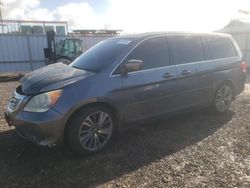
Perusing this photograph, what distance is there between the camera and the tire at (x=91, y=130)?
4.02 meters

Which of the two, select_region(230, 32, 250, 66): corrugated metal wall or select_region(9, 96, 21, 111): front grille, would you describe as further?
select_region(230, 32, 250, 66): corrugated metal wall

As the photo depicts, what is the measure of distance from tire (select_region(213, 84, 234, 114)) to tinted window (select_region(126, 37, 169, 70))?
1.72 metres

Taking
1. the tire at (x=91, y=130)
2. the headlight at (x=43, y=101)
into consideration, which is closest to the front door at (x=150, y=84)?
the tire at (x=91, y=130)

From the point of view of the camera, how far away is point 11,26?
26.5m

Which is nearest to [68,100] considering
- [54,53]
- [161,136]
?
[161,136]

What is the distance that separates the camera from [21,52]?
19656mm

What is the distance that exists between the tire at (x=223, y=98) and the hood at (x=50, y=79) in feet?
10.2

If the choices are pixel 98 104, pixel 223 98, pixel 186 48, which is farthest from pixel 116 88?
pixel 223 98

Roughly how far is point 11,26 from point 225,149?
26382mm

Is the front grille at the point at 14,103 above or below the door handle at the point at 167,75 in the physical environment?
below

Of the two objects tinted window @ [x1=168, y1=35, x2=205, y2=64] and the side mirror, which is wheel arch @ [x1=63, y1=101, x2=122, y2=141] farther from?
tinted window @ [x1=168, y1=35, x2=205, y2=64]

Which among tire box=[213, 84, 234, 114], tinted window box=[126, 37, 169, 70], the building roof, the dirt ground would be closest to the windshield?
tinted window box=[126, 37, 169, 70]

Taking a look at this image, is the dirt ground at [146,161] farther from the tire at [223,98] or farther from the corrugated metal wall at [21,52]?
the corrugated metal wall at [21,52]

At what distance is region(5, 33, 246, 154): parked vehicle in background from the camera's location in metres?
3.92
